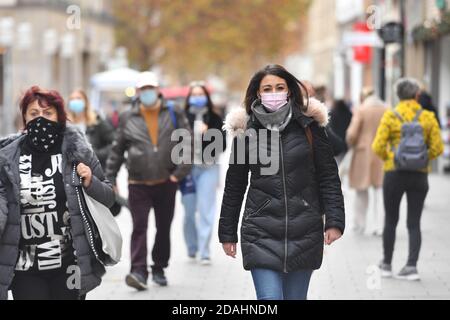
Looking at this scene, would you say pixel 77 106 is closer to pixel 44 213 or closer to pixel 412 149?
pixel 412 149

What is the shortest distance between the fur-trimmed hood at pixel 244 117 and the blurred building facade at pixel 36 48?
3069 centimetres

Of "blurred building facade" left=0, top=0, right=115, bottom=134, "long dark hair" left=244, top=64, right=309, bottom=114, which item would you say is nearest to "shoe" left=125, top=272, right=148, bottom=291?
"long dark hair" left=244, top=64, right=309, bottom=114

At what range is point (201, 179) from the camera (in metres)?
12.3

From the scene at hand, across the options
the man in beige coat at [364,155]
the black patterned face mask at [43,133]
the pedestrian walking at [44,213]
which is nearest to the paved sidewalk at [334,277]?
the man in beige coat at [364,155]

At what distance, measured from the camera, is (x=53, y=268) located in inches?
249

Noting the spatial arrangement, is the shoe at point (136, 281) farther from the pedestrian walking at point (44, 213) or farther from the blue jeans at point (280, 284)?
the blue jeans at point (280, 284)

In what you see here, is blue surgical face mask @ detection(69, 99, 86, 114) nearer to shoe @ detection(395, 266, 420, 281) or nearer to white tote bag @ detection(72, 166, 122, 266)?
shoe @ detection(395, 266, 420, 281)

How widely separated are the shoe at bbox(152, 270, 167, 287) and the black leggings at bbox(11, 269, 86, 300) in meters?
4.15

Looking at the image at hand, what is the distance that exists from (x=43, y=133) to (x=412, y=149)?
4.79 m

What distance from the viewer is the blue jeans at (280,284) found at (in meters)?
6.12

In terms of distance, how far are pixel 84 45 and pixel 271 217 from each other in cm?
4661
